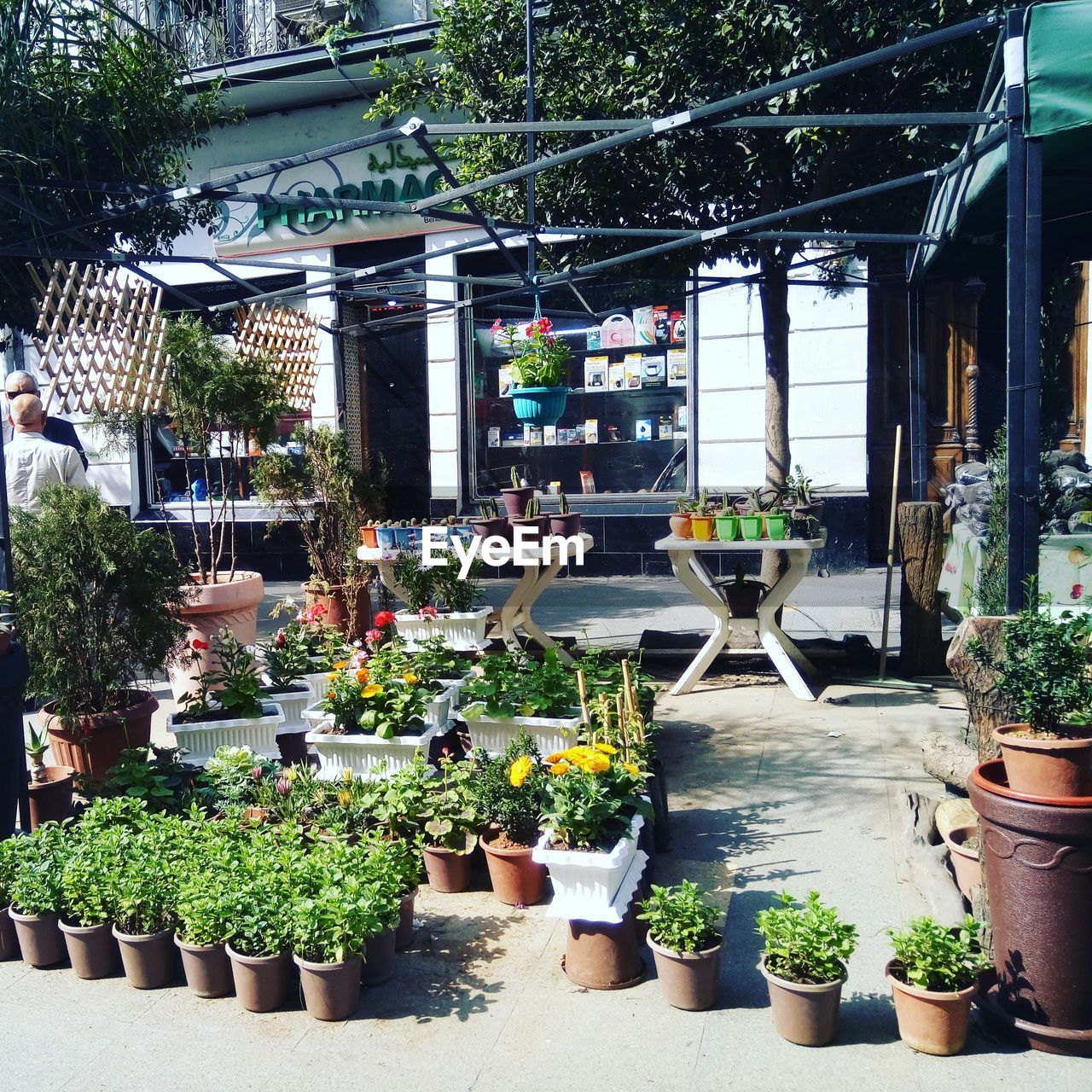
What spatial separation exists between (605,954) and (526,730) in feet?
5.04

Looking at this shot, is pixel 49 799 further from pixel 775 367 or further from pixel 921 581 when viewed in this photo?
pixel 775 367

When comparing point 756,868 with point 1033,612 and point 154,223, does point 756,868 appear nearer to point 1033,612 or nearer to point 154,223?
point 1033,612

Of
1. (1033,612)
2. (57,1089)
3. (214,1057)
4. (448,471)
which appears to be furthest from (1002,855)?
(448,471)

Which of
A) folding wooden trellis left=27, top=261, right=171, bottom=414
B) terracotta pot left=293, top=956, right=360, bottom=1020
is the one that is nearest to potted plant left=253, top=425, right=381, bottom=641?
folding wooden trellis left=27, top=261, right=171, bottom=414

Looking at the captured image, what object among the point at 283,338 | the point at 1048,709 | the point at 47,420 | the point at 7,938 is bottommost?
the point at 7,938

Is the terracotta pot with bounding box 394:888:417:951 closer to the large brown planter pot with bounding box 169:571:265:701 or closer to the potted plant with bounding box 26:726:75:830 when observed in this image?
the potted plant with bounding box 26:726:75:830

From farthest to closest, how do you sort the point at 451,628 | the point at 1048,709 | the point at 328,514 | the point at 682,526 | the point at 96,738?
the point at 328,514
the point at 682,526
the point at 451,628
the point at 96,738
the point at 1048,709

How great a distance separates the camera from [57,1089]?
3025mm

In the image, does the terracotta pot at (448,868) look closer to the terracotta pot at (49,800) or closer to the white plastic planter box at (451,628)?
the terracotta pot at (49,800)

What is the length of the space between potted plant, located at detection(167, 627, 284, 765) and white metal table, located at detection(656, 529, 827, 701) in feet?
8.43

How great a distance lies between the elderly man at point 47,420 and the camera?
288 inches

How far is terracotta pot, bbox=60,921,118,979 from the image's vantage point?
142 inches

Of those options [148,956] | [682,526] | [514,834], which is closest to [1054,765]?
[514,834]

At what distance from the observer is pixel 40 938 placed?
370 cm
